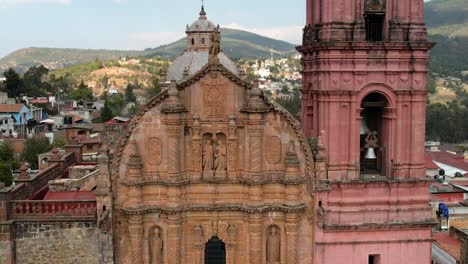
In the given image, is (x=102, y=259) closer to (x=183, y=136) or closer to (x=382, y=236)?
(x=183, y=136)

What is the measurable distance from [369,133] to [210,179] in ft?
18.4

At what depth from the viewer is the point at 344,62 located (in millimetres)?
18297

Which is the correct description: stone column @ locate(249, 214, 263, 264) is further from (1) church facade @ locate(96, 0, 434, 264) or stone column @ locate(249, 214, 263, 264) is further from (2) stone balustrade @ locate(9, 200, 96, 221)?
(2) stone balustrade @ locate(9, 200, 96, 221)

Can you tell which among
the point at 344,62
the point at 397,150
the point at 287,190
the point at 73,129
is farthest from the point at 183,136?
the point at 73,129

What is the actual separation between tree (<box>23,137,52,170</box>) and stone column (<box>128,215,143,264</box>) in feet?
117

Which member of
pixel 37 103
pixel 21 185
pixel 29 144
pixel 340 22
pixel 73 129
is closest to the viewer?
pixel 340 22

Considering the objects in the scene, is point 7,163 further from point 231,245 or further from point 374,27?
point 374,27

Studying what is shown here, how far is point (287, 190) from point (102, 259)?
20.6 feet

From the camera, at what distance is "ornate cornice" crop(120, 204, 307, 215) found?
1823 centimetres

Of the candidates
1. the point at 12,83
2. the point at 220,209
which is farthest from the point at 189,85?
the point at 12,83

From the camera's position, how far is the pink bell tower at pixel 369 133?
18.3 meters

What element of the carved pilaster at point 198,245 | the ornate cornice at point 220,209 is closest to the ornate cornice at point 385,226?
the ornate cornice at point 220,209

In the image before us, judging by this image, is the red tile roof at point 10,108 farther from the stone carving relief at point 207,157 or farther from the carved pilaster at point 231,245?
the carved pilaster at point 231,245

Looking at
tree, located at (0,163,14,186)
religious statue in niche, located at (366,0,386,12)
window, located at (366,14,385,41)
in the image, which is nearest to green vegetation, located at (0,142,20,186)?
tree, located at (0,163,14,186)
